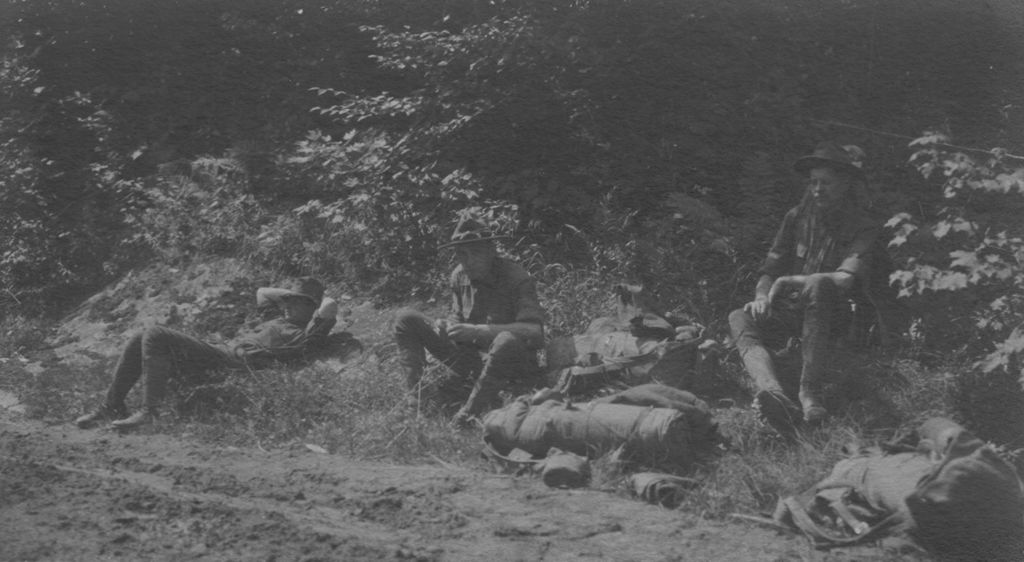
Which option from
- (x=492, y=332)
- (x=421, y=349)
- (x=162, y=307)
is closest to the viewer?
(x=492, y=332)

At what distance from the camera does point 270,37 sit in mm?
11445

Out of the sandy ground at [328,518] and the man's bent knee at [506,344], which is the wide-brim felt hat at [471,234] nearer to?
the man's bent knee at [506,344]

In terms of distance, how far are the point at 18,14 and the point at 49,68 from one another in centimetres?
84

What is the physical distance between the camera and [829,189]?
5.91 m

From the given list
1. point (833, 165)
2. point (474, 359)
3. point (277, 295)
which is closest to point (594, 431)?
point (474, 359)

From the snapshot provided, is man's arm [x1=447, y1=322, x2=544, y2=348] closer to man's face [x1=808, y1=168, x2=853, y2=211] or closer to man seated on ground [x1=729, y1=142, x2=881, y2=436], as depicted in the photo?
man seated on ground [x1=729, y1=142, x2=881, y2=436]

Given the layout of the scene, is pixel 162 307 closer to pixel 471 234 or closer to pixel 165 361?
pixel 165 361

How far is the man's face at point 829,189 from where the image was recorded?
5.89m

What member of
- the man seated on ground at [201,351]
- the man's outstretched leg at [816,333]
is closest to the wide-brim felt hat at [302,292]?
the man seated on ground at [201,351]

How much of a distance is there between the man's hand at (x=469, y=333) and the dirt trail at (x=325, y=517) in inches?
44.9

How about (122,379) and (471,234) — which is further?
(122,379)

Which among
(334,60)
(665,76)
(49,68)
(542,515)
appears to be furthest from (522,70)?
(49,68)

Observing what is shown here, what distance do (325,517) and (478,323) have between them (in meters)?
2.33

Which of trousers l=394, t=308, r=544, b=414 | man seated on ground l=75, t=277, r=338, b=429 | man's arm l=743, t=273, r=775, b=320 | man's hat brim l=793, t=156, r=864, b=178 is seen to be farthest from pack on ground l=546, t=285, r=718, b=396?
man seated on ground l=75, t=277, r=338, b=429
